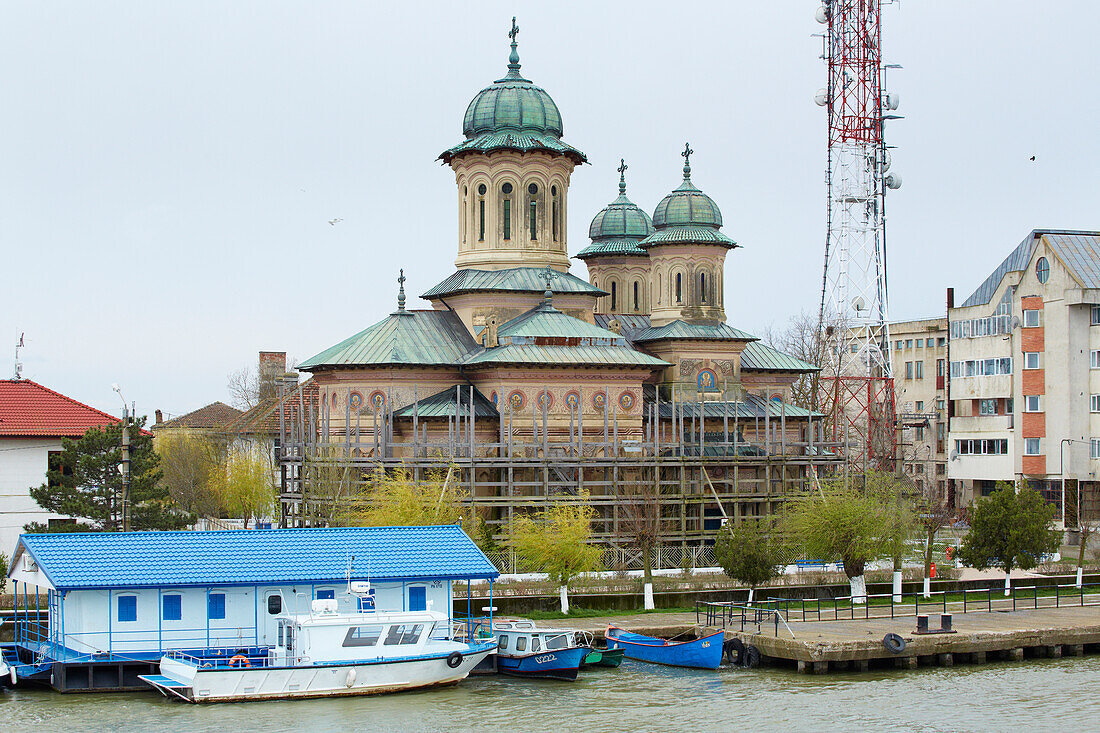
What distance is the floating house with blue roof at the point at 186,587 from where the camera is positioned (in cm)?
3106

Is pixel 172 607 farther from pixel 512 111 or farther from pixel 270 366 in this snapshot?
pixel 270 366

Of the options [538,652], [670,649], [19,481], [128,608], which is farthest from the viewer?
[19,481]

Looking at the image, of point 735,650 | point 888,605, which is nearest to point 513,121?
point 888,605

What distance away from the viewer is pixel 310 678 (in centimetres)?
3039

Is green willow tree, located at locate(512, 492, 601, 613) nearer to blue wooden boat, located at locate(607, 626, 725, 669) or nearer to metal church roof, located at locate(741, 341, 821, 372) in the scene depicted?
blue wooden boat, located at locate(607, 626, 725, 669)

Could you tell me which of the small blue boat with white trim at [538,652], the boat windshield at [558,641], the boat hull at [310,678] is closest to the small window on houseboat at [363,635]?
the boat hull at [310,678]

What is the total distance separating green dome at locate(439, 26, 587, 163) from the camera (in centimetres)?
5506

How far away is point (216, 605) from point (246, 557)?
4.13ft

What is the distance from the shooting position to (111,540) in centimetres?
3256

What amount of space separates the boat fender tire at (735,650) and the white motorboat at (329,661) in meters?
6.13

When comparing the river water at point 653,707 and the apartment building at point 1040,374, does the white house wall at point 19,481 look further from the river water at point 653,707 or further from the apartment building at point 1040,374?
the apartment building at point 1040,374

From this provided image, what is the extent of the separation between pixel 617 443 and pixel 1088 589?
1496 cm

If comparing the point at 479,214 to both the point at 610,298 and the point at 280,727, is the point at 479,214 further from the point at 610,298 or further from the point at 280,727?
the point at 280,727

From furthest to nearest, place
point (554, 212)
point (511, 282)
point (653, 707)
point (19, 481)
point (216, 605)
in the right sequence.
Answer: point (554, 212)
point (511, 282)
point (19, 481)
point (216, 605)
point (653, 707)
